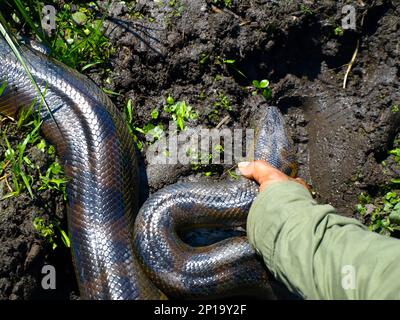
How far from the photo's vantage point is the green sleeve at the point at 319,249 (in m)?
2.60

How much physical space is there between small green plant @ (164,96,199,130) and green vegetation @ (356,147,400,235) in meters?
1.85

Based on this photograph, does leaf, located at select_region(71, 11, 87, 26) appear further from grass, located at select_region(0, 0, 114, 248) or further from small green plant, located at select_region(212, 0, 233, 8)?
small green plant, located at select_region(212, 0, 233, 8)

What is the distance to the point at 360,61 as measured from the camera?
4801 millimetres

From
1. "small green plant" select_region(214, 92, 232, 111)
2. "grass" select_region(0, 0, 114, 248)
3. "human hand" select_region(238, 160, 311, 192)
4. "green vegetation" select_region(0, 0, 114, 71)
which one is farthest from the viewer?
"small green plant" select_region(214, 92, 232, 111)

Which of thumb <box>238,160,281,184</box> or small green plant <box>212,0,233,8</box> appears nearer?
thumb <box>238,160,281,184</box>

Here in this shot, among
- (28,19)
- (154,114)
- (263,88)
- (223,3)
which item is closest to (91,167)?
(154,114)

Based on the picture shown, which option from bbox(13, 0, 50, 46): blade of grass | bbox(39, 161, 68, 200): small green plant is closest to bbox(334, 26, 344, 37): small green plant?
bbox(13, 0, 50, 46): blade of grass

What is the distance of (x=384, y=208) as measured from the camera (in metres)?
4.56

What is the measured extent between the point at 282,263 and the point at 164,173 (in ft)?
6.30

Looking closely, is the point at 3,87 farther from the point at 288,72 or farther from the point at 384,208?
the point at 384,208

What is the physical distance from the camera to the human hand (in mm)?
3961

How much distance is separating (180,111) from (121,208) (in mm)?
1186

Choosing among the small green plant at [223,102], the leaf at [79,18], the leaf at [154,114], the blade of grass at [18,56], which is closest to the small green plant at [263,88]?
the small green plant at [223,102]
